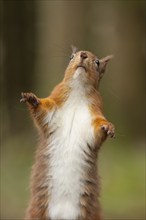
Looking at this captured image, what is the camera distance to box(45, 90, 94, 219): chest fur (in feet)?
18.5

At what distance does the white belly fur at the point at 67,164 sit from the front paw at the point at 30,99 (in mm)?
152

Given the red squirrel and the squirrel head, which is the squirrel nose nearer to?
the squirrel head

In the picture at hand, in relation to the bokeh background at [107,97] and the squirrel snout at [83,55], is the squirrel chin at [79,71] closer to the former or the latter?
the squirrel snout at [83,55]

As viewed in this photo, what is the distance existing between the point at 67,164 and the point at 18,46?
51.9ft

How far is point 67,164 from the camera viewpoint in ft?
18.6

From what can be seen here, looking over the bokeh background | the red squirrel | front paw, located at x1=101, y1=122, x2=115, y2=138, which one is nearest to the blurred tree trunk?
the bokeh background

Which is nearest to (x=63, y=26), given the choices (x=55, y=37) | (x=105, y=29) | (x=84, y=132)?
(x=55, y=37)

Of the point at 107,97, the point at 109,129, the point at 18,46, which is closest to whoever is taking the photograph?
the point at 109,129

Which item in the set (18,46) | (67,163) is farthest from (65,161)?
(18,46)

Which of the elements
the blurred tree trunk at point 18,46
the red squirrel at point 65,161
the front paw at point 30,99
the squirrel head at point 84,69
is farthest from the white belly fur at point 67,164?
the blurred tree trunk at point 18,46

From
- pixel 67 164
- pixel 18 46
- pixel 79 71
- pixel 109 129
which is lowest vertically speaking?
pixel 67 164

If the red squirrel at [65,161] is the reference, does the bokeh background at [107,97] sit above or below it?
above

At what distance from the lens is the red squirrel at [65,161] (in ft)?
18.5

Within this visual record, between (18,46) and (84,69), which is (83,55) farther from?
(18,46)
